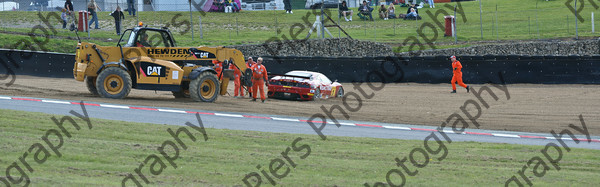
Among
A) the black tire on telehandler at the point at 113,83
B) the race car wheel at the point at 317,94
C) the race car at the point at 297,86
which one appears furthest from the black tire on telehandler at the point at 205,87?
the race car wheel at the point at 317,94

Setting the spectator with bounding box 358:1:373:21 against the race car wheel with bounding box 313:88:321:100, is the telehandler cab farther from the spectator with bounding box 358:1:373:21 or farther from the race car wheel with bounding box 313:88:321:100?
the spectator with bounding box 358:1:373:21

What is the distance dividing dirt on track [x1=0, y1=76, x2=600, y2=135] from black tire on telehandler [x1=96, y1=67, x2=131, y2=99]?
9.4 inches

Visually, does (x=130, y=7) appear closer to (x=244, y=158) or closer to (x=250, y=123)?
(x=250, y=123)

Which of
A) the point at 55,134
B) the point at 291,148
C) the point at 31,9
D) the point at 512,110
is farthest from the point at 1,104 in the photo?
the point at 31,9

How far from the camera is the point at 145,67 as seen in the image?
18328 millimetres

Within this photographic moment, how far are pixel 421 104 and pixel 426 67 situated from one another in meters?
6.62

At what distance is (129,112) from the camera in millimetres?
15945

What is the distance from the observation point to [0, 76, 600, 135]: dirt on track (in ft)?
59.2

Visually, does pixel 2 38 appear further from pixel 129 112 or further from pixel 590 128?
pixel 590 128

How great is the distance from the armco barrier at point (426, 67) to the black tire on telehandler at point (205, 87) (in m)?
8.98

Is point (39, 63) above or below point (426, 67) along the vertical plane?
above

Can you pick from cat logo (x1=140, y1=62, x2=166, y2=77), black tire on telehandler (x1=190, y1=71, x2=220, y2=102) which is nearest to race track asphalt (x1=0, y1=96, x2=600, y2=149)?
cat logo (x1=140, y1=62, x2=166, y2=77)

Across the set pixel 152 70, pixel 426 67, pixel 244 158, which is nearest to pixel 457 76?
pixel 426 67

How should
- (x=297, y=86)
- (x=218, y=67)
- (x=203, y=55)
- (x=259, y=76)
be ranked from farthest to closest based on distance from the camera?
1. (x=297, y=86)
2. (x=259, y=76)
3. (x=218, y=67)
4. (x=203, y=55)
